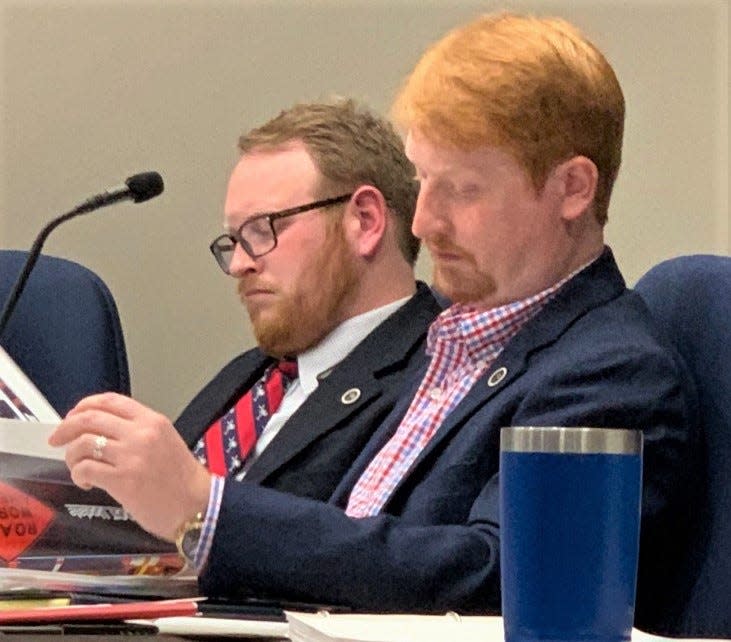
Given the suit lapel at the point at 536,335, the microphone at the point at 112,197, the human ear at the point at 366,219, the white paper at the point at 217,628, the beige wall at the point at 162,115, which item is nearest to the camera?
the white paper at the point at 217,628

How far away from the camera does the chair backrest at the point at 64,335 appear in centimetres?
220

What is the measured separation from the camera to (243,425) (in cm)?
204

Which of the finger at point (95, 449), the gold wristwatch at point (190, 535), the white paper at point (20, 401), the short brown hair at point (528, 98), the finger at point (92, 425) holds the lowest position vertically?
the gold wristwatch at point (190, 535)

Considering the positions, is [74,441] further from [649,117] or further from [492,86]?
[649,117]

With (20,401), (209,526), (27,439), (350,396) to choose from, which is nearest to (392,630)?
(209,526)

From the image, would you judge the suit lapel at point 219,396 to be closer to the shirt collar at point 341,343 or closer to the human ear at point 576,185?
the shirt collar at point 341,343

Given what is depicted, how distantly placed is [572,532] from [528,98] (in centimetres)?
73

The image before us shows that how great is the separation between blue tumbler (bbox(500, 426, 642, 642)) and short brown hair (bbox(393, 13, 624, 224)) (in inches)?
26.9

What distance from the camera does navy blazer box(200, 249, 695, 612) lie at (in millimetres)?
1296

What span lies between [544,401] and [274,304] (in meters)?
0.75

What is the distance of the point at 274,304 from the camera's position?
206cm

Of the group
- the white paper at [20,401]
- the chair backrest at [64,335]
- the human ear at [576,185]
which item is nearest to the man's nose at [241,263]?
the chair backrest at [64,335]

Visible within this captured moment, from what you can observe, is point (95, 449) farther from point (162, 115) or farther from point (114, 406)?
point (162, 115)

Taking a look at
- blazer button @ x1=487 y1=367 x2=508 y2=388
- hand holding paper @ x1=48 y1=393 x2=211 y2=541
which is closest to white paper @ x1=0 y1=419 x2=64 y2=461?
hand holding paper @ x1=48 y1=393 x2=211 y2=541
